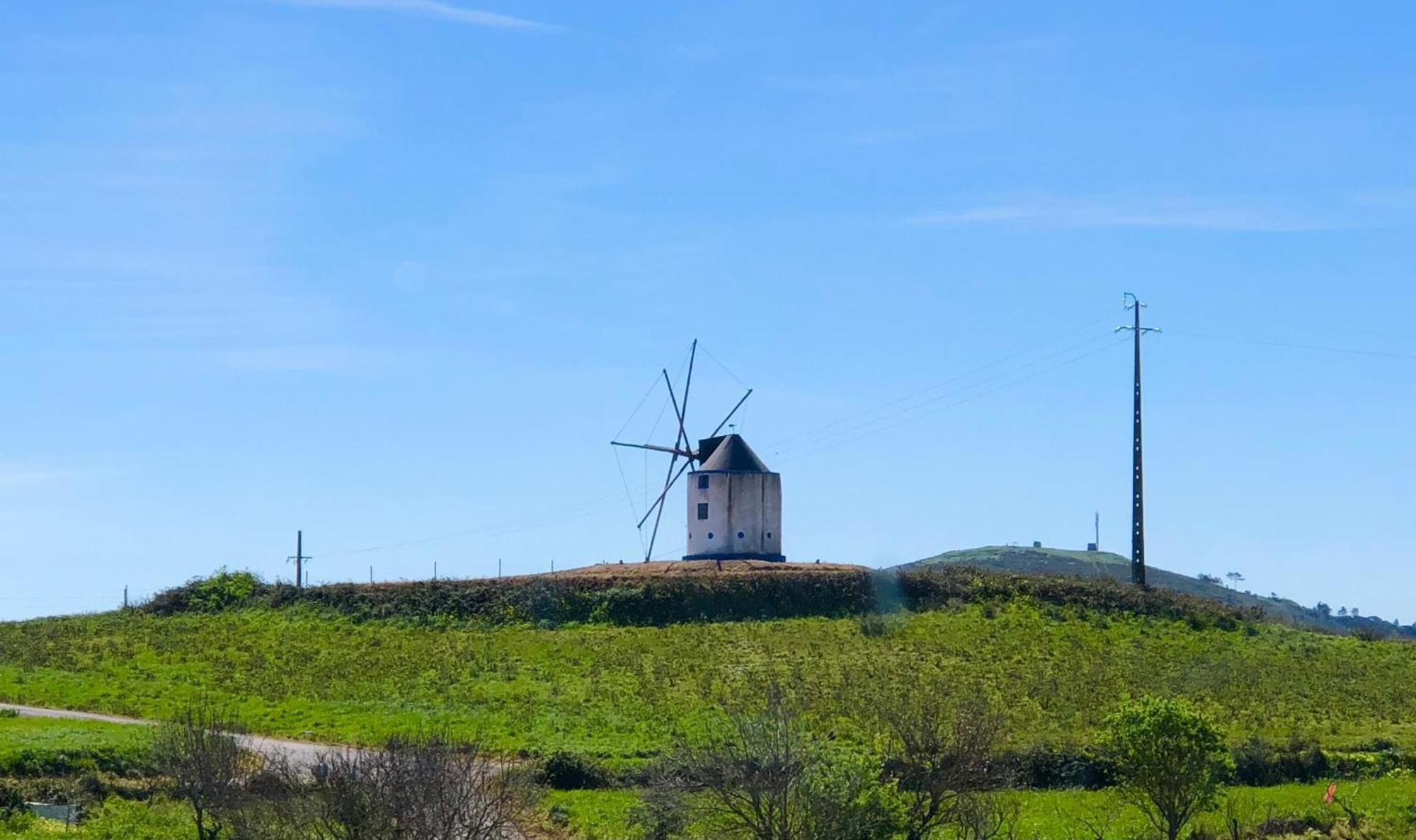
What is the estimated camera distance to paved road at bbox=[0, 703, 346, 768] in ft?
128

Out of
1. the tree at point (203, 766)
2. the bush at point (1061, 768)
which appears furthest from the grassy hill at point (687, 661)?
the tree at point (203, 766)

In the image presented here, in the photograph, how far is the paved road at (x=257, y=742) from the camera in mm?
39000

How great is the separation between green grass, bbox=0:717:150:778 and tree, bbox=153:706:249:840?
3601 mm

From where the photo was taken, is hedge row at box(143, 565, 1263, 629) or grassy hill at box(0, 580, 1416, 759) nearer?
grassy hill at box(0, 580, 1416, 759)

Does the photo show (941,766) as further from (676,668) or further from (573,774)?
(676,668)

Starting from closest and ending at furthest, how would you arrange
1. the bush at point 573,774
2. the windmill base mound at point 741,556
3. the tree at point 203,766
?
the tree at point 203,766
the bush at point 573,774
the windmill base mound at point 741,556

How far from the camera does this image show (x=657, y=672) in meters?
53.0

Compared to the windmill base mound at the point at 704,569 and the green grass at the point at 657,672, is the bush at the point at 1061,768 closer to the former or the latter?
the green grass at the point at 657,672

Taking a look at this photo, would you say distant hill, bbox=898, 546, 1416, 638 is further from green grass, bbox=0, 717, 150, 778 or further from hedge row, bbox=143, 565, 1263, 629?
green grass, bbox=0, 717, 150, 778

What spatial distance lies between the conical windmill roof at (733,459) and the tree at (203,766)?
42.8m

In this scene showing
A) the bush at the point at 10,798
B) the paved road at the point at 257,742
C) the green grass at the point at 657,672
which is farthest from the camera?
the green grass at the point at 657,672

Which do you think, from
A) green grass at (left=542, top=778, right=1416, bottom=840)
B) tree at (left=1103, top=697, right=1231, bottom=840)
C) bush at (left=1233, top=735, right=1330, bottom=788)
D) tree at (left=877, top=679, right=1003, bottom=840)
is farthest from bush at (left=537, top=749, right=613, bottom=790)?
bush at (left=1233, top=735, right=1330, bottom=788)

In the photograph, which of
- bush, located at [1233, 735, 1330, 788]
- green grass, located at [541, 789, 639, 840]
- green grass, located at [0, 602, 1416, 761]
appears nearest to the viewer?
green grass, located at [541, 789, 639, 840]

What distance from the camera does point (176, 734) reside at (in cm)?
3403
